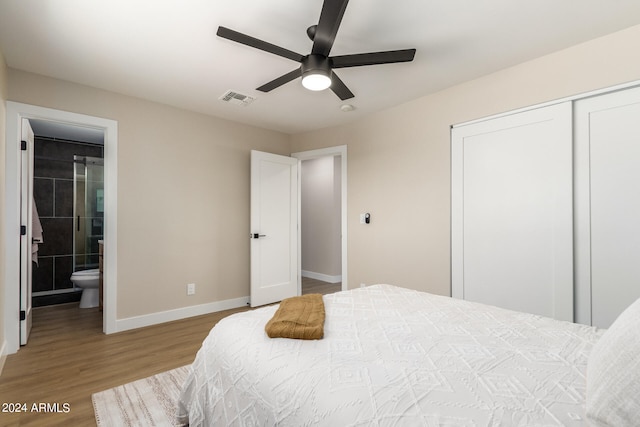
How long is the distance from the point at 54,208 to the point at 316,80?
4.88 metres

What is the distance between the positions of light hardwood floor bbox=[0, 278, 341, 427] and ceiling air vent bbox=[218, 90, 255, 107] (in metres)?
2.48

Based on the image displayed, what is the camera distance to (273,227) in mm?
4383

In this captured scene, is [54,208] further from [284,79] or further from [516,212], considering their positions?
[516,212]

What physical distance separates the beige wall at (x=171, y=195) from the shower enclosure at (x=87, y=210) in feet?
7.36

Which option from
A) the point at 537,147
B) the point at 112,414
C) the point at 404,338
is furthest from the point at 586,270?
the point at 112,414

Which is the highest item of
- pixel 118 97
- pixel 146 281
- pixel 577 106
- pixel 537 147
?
pixel 118 97

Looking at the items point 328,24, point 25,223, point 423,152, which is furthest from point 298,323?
point 25,223

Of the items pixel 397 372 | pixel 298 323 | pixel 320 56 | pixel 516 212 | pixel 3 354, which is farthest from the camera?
pixel 516 212

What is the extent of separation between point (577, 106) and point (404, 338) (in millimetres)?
2337

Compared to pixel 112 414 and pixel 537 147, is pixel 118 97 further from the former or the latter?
pixel 537 147

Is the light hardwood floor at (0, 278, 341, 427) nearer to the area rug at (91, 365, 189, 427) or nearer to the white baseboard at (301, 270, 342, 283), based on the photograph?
the area rug at (91, 365, 189, 427)

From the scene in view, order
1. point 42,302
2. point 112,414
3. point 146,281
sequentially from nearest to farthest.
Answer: point 112,414 < point 146,281 < point 42,302

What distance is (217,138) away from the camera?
4012 millimetres

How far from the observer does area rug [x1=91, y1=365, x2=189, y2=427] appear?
1815mm
